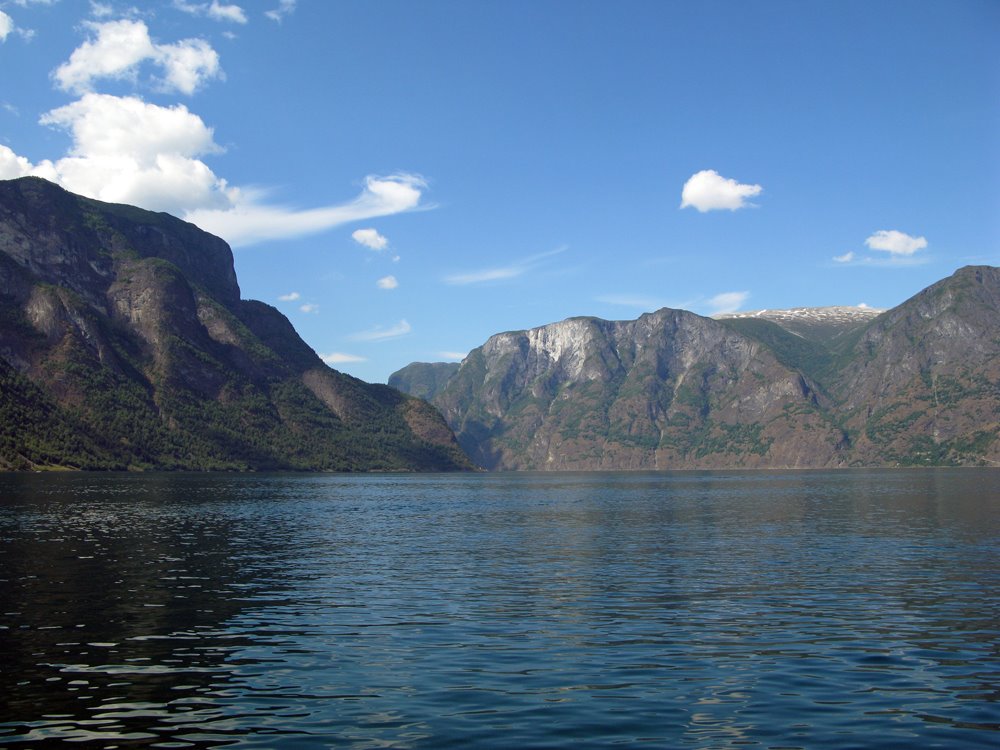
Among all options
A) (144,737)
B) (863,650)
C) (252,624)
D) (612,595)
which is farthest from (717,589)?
(144,737)

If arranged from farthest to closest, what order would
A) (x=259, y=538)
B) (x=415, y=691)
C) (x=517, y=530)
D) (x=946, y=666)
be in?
1. (x=517, y=530)
2. (x=259, y=538)
3. (x=946, y=666)
4. (x=415, y=691)

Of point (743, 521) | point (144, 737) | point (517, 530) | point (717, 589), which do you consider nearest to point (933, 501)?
point (743, 521)

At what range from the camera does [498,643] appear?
37.2 metres

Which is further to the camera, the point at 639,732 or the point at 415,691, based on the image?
the point at 415,691

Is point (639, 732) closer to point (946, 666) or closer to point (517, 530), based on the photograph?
point (946, 666)

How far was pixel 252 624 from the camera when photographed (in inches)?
1644

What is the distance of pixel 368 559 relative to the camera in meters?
69.5

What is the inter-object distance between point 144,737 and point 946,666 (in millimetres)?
28569

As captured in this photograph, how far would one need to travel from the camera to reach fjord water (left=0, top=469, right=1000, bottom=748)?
25562mm

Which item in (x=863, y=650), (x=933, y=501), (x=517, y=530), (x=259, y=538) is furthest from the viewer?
(x=933, y=501)

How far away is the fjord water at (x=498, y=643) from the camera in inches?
1006

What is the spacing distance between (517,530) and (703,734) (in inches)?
2933

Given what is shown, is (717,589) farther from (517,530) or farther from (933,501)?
(933,501)

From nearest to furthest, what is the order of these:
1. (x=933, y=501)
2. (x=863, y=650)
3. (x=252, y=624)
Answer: (x=863, y=650), (x=252, y=624), (x=933, y=501)
